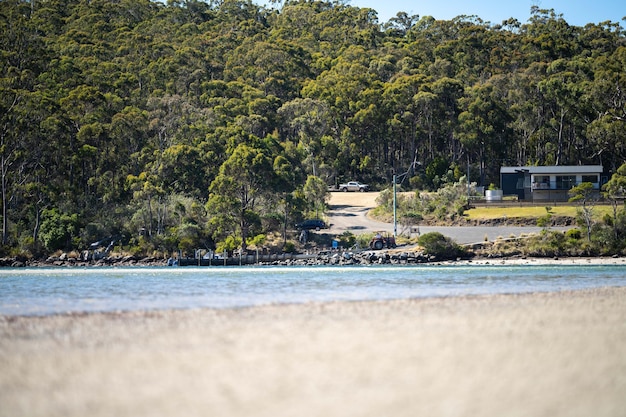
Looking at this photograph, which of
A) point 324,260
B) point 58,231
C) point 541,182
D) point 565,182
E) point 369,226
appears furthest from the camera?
point 541,182

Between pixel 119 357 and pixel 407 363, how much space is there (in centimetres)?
474

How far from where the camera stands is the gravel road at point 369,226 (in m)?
52.0

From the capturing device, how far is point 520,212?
57.8 meters

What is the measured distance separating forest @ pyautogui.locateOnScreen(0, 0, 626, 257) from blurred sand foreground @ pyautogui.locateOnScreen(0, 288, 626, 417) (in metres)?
37.0

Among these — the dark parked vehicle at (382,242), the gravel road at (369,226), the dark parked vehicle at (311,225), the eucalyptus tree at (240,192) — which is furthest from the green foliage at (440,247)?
the eucalyptus tree at (240,192)

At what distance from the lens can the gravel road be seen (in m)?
52.0

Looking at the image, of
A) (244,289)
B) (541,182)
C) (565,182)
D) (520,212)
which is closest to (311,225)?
(520,212)

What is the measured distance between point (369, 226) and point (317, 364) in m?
48.5

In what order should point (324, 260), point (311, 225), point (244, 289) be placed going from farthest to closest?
point (311, 225) < point (324, 260) < point (244, 289)

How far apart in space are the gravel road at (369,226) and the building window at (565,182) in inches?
549

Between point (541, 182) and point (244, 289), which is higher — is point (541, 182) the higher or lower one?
the higher one

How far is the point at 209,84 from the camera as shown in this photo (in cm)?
8644

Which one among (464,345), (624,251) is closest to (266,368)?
(464,345)

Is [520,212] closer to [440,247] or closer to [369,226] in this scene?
[369,226]
